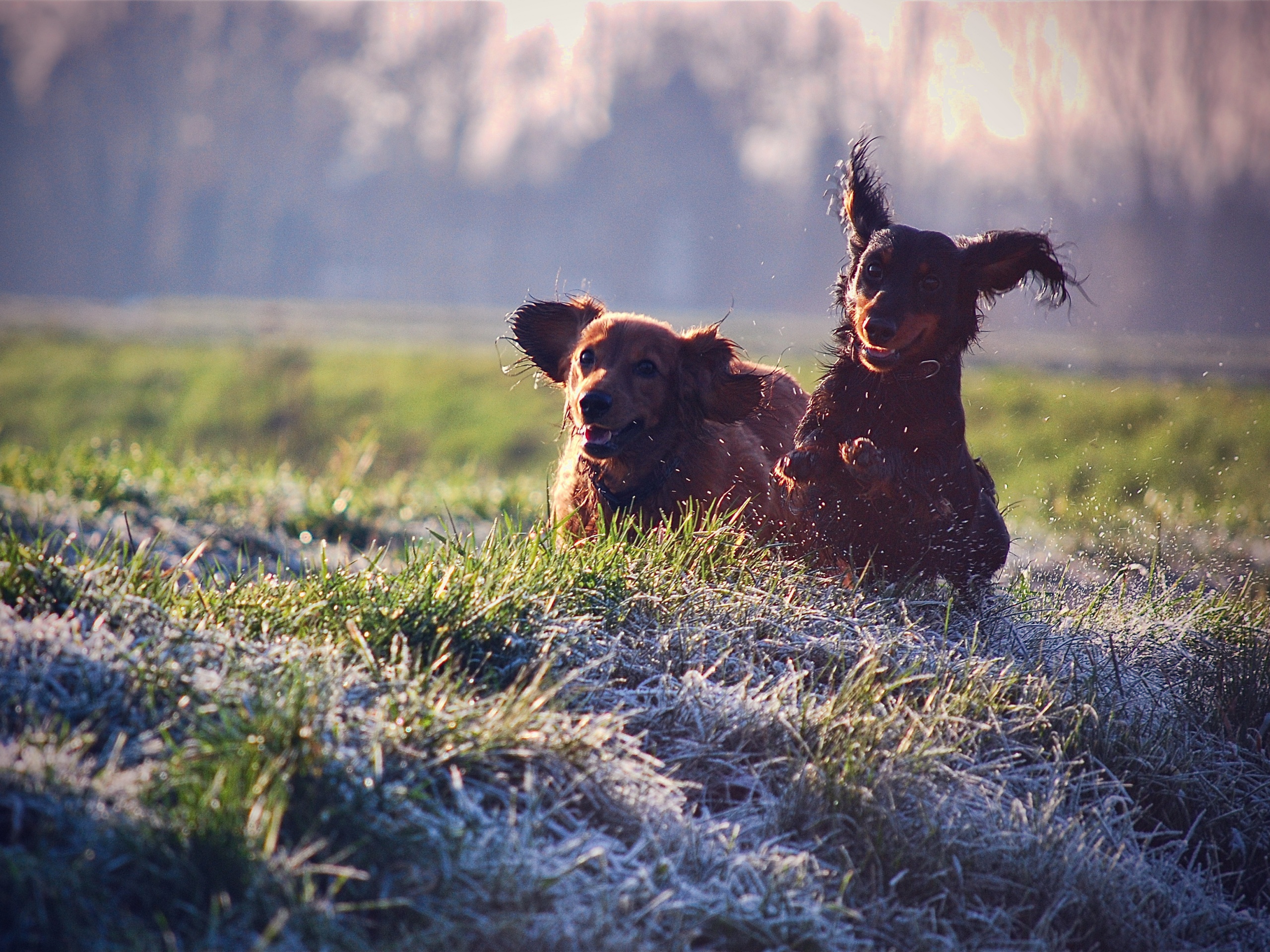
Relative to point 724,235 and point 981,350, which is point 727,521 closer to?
point 981,350

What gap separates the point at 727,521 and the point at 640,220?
4610 centimetres

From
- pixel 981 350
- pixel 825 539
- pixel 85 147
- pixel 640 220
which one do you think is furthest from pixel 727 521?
pixel 85 147

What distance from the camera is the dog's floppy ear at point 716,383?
4.13 m

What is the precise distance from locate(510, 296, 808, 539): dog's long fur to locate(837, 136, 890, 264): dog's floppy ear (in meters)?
0.67

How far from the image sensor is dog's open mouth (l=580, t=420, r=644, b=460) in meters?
3.86

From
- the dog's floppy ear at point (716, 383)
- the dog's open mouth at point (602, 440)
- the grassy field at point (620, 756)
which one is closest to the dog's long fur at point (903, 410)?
the grassy field at point (620, 756)

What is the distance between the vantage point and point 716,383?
13.6 ft

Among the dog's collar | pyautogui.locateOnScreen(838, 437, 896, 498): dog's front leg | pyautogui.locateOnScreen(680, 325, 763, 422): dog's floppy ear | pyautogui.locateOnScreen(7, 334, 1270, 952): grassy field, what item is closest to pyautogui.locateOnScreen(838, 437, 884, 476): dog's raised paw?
pyautogui.locateOnScreen(838, 437, 896, 498): dog's front leg

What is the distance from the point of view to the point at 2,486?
608 centimetres

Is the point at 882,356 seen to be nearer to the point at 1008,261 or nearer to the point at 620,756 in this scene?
the point at 1008,261

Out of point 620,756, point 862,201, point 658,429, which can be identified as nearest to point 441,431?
point 658,429

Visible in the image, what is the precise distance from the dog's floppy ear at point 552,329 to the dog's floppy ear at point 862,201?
122cm

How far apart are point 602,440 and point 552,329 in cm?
90

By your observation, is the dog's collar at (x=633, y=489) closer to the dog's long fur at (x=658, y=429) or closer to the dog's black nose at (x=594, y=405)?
the dog's long fur at (x=658, y=429)
